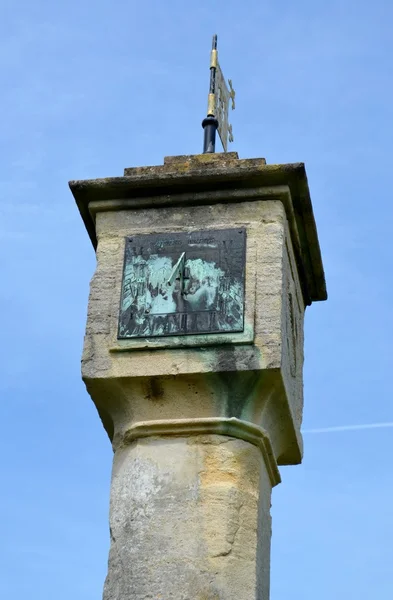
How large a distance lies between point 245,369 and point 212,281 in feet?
1.55

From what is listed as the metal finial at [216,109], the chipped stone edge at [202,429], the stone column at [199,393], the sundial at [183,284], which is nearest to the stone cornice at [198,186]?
the stone column at [199,393]

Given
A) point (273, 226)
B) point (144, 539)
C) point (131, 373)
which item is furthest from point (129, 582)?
point (273, 226)

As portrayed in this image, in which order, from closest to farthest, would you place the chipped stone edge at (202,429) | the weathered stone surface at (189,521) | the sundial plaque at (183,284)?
the weathered stone surface at (189,521) < the chipped stone edge at (202,429) < the sundial plaque at (183,284)

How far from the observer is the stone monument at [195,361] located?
188 inches

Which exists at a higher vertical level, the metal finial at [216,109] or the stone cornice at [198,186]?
the metal finial at [216,109]

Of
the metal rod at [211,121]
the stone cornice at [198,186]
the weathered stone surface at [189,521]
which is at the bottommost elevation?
the weathered stone surface at [189,521]

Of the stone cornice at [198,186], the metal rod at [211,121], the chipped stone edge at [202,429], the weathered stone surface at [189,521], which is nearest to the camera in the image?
the weathered stone surface at [189,521]

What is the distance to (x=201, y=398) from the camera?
5047mm

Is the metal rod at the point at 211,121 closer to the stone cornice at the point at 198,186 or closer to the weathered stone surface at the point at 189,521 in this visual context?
the stone cornice at the point at 198,186

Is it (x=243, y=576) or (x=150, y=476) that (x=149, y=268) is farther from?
(x=243, y=576)

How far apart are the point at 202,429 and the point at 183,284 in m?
0.66

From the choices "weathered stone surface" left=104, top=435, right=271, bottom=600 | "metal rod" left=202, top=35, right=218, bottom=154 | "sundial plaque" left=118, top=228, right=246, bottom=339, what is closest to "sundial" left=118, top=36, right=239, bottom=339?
"sundial plaque" left=118, top=228, right=246, bottom=339

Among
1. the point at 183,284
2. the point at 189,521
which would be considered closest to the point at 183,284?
the point at 183,284

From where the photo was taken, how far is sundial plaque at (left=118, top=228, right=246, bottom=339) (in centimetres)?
514
